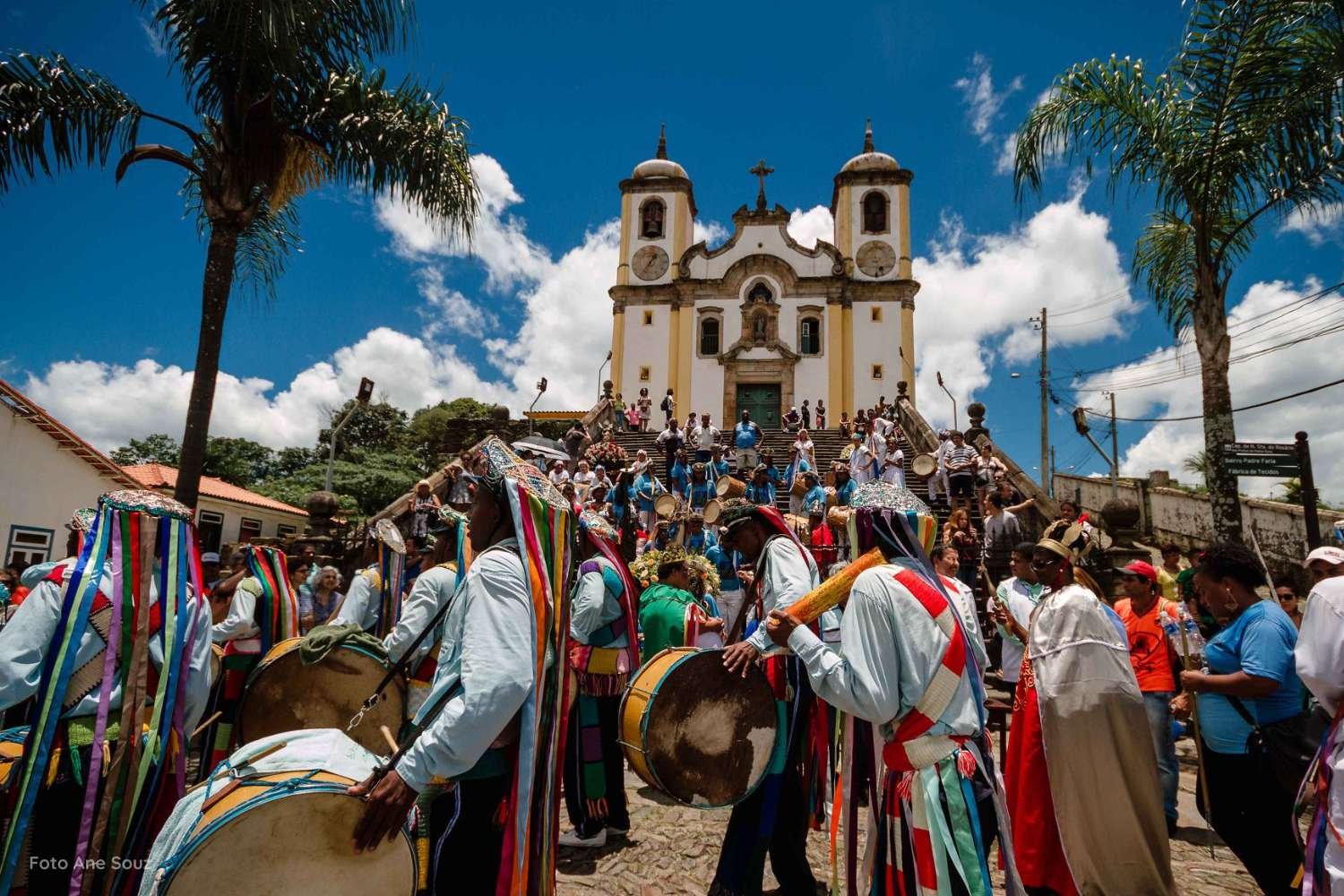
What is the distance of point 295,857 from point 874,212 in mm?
33404

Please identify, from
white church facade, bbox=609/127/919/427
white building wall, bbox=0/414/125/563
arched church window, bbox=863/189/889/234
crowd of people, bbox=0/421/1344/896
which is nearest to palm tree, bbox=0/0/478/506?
crowd of people, bbox=0/421/1344/896

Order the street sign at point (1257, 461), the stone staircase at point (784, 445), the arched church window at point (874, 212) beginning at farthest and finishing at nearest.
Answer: the arched church window at point (874, 212) → the stone staircase at point (784, 445) → the street sign at point (1257, 461)

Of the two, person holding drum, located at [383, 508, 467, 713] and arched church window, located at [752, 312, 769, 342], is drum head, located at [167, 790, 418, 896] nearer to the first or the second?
person holding drum, located at [383, 508, 467, 713]

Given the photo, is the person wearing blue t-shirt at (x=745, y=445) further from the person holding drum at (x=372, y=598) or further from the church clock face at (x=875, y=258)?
the church clock face at (x=875, y=258)

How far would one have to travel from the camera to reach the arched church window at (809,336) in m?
30.7

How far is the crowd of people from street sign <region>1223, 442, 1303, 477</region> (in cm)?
365

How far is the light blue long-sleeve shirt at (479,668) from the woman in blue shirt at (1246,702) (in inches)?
129

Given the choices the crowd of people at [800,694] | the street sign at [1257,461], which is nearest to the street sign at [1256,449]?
the street sign at [1257,461]

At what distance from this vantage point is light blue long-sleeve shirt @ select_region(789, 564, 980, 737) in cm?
250

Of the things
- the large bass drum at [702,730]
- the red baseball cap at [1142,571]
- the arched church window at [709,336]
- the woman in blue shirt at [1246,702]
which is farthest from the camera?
the arched church window at [709,336]

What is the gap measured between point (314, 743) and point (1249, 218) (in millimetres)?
10329

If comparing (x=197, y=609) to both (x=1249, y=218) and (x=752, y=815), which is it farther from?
(x=1249, y=218)

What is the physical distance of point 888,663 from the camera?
2.51m

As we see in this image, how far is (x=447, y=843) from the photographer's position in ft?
8.07
